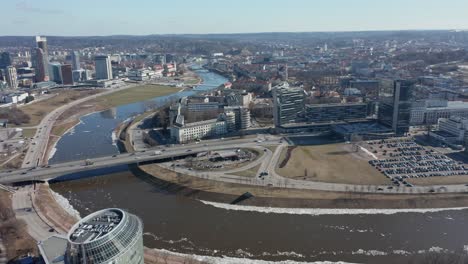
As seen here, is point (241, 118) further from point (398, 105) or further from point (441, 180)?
point (441, 180)

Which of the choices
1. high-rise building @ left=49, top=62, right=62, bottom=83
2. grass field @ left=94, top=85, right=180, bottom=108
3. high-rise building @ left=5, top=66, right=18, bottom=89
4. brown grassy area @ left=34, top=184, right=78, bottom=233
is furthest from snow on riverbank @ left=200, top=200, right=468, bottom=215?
high-rise building @ left=49, top=62, right=62, bottom=83

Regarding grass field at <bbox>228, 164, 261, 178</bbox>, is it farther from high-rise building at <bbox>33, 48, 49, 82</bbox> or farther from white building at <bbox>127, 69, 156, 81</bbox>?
high-rise building at <bbox>33, 48, 49, 82</bbox>

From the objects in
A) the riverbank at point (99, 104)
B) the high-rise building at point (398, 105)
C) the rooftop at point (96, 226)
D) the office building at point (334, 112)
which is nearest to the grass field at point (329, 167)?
the high-rise building at point (398, 105)

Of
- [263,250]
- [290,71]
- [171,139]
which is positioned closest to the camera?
[263,250]

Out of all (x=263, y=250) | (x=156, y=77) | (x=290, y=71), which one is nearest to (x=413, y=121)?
(x=263, y=250)

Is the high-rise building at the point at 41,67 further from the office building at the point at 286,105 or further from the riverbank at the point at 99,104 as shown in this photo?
the office building at the point at 286,105

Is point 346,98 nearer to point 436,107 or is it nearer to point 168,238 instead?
point 436,107
